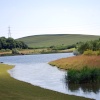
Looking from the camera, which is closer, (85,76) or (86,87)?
(86,87)

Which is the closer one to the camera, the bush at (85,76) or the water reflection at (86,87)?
the water reflection at (86,87)

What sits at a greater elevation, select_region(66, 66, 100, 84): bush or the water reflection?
select_region(66, 66, 100, 84): bush

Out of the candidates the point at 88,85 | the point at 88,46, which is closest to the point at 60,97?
the point at 88,85

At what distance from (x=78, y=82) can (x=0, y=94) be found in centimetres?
1646

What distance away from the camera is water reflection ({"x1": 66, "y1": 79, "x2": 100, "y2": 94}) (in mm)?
36872

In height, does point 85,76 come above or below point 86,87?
above

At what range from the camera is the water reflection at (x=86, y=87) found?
36.9 meters

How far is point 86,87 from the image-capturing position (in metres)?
39.0

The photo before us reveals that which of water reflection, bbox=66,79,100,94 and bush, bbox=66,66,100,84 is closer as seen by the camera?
water reflection, bbox=66,79,100,94

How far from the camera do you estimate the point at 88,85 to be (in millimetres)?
40688

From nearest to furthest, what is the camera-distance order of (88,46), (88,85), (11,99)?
(11,99) → (88,85) → (88,46)

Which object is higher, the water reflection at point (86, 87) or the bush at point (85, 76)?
the bush at point (85, 76)

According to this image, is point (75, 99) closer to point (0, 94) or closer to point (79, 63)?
point (0, 94)

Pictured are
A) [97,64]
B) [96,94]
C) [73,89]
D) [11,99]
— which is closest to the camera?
[11,99]
